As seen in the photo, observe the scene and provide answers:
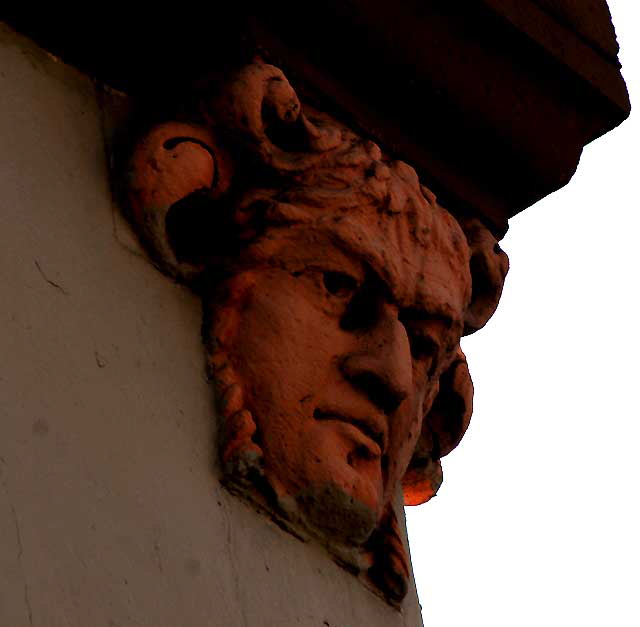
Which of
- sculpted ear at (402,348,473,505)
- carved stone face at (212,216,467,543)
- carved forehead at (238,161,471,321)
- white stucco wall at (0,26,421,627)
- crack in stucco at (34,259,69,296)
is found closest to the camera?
white stucco wall at (0,26,421,627)

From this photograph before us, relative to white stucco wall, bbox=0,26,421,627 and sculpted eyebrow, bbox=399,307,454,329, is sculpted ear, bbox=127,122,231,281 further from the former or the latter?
sculpted eyebrow, bbox=399,307,454,329

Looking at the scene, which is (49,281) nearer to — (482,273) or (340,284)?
(340,284)

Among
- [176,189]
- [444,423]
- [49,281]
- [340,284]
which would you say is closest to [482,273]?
[444,423]

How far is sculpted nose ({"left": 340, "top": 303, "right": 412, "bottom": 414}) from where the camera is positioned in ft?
10.3

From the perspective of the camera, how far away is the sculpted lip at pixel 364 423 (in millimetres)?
3090

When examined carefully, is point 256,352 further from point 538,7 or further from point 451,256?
point 538,7

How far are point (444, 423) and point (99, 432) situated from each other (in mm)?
761

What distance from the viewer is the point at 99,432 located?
2.86 m

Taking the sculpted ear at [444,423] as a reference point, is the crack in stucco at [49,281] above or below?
above

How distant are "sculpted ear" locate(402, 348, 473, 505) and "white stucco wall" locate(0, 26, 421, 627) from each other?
1.03ft

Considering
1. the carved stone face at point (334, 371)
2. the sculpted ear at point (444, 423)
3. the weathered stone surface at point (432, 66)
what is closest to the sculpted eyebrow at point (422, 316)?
the carved stone face at point (334, 371)

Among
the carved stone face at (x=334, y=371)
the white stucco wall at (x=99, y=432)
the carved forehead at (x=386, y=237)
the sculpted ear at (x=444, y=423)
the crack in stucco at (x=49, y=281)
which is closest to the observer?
the white stucco wall at (x=99, y=432)

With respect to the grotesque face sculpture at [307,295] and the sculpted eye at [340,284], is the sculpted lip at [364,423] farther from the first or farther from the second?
the sculpted eye at [340,284]

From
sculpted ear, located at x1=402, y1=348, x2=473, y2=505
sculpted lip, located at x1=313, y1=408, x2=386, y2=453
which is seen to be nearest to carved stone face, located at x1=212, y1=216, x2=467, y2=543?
sculpted lip, located at x1=313, y1=408, x2=386, y2=453
